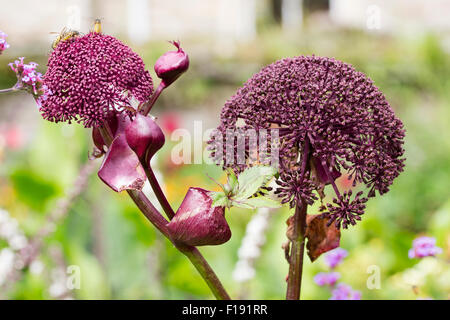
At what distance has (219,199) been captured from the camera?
646 millimetres

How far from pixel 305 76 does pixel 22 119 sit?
4759mm

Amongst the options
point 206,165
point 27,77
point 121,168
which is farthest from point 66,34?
point 206,165

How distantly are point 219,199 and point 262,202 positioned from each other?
0.17 feet

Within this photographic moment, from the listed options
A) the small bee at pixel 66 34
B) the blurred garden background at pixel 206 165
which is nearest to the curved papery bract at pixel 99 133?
the small bee at pixel 66 34

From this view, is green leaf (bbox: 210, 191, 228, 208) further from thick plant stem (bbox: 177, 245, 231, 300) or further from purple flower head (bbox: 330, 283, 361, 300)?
purple flower head (bbox: 330, 283, 361, 300)

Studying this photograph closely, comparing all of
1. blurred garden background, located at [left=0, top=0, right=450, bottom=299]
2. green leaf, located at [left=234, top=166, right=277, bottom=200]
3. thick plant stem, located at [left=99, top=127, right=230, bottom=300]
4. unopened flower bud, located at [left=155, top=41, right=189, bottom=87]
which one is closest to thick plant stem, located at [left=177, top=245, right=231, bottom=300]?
thick plant stem, located at [left=99, top=127, right=230, bottom=300]

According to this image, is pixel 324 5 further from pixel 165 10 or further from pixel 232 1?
pixel 165 10

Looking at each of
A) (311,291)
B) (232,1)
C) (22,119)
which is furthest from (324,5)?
(311,291)

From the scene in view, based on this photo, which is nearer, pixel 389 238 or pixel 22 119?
pixel 389 238

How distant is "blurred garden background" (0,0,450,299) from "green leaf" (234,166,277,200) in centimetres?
38

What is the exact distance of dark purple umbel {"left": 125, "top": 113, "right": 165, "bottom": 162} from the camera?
61 cm

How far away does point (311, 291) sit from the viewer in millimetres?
1722

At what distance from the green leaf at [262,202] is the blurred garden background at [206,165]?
41cm

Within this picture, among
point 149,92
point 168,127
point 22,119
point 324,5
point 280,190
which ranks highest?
point 324,5
